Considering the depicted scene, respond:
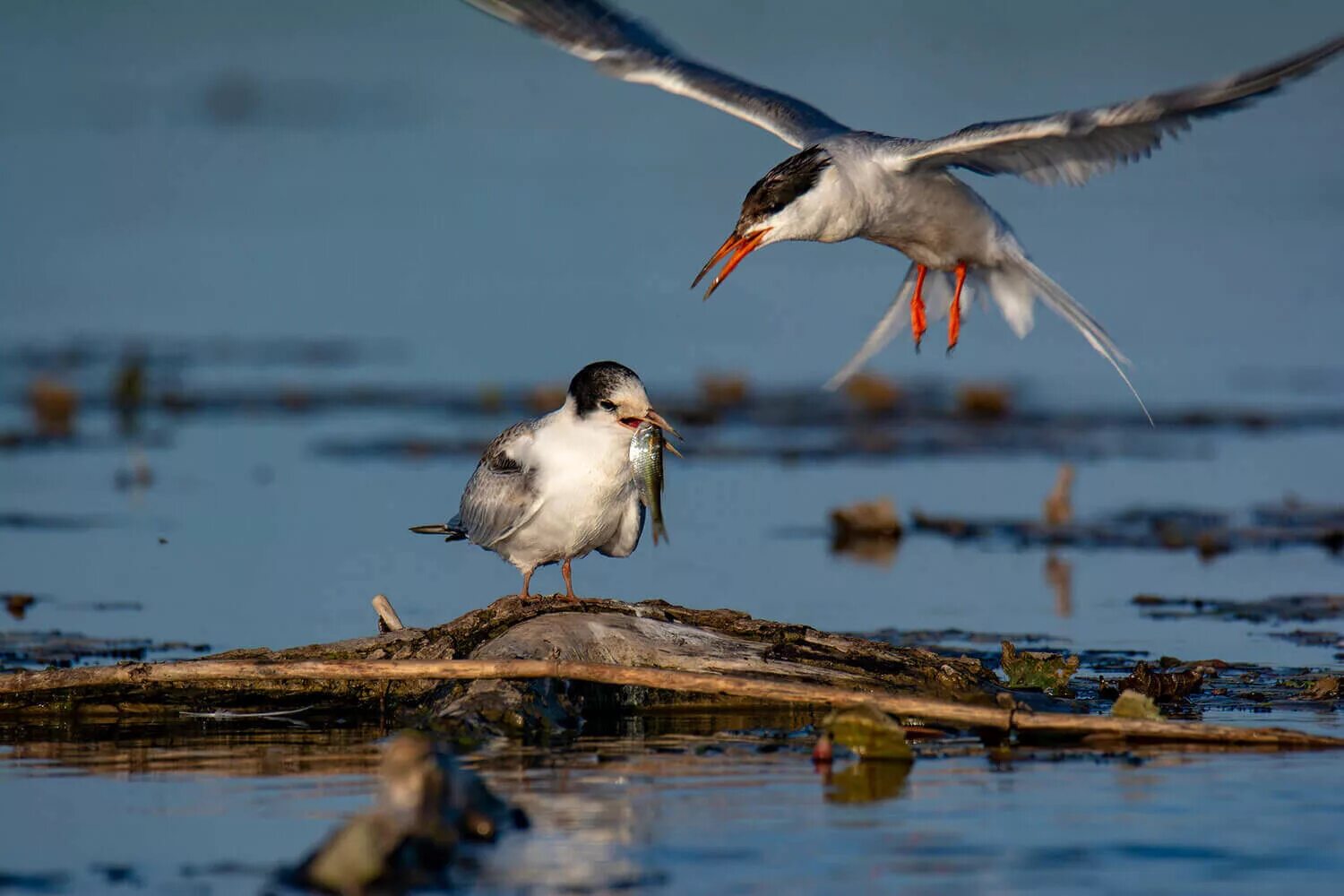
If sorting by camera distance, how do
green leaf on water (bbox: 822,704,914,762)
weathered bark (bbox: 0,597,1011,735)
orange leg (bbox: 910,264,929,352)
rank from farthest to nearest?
orange leg (bbox: 910,264,929,352) → weathered bark (bbox: 0,597,1011,735) → green leaf on water (bbox: 822,704,914,762)

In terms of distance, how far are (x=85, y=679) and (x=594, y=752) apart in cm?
174

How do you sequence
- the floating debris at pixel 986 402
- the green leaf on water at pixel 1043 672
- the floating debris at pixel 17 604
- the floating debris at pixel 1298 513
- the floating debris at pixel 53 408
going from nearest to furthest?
the green leaf on water at pixel 1043 672 → the floating debris at pixel 17 604 → the floating debris at pixel 1298 513 → the floating debris at pixel 53 408 → the floating debris at pixel 986 402

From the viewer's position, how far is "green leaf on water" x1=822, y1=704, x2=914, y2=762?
6188mm

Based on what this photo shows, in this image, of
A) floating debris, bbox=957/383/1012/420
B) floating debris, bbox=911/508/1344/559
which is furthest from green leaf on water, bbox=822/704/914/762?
floating debris, bbox=957/383/1012/420

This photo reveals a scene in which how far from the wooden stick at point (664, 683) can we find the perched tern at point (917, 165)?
223 centimetres

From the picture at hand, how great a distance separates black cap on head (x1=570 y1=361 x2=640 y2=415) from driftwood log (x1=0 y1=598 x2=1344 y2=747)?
2.45ft

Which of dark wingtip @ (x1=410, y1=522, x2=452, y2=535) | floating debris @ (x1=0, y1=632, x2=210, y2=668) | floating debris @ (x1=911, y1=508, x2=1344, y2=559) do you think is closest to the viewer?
floating debris @ (x1=0, y1=632, x2=210, y2=668)

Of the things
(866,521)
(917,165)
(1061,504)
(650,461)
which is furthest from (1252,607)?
(650,461)

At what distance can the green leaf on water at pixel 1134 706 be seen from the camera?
256 inches

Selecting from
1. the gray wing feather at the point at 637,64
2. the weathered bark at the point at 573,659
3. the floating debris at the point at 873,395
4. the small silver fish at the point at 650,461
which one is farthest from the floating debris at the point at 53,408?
the small silver fish at the point at 650,461

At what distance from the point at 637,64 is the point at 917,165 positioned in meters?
1.80

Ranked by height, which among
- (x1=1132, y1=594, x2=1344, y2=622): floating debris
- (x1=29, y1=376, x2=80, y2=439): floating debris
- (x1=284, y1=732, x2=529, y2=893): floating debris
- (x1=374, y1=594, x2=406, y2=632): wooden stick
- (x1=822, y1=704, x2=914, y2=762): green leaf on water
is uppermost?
(x1=29, y1=376, x2=80, y2=439): floating debris

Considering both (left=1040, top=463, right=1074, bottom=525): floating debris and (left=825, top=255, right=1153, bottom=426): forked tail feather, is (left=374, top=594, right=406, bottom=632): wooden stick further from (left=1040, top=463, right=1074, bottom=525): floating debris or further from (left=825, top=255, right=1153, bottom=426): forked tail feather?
(left=1040, top=463, right=1074, bottom=525): floating debris

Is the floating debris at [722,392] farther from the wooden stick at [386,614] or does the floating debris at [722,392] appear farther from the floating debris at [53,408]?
the wooden stick at [386,614]
